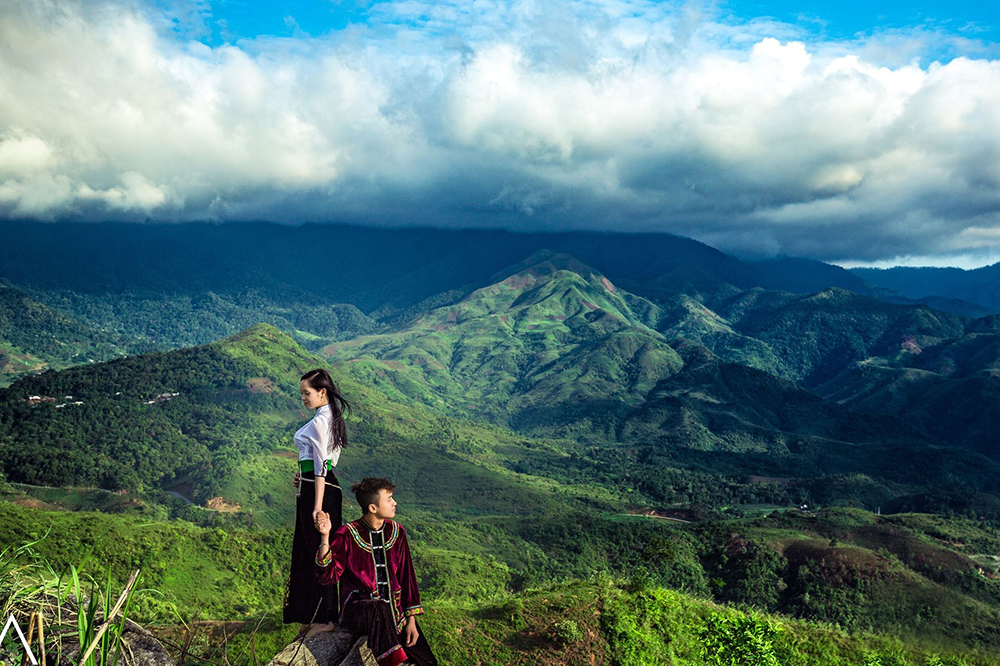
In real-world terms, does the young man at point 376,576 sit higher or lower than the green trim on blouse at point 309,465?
lower

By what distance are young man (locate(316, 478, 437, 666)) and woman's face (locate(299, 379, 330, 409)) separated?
1.04 m

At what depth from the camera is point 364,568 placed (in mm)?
7270

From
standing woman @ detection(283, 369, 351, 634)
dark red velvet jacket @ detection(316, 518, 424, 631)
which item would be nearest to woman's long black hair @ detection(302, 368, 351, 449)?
standing woman @ detection(283, 369, 351, 634)

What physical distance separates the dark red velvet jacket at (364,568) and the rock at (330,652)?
14.3 inches

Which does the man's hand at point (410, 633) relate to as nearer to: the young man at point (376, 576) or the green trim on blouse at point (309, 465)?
the young man at point (376, 576)

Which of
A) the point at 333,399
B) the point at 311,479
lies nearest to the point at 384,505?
the point at 311,479

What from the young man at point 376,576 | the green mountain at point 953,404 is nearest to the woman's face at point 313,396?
the young man at point 376,576

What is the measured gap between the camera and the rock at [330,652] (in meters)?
7.05

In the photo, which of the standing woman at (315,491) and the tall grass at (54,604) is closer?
the tall grass at (54,604)

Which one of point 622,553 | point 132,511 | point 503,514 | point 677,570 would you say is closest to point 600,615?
point 677,570

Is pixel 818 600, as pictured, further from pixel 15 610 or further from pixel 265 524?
pixel 265 524

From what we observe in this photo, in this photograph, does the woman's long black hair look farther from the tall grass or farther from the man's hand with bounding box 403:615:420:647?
the tall grass

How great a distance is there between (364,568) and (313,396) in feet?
6.61

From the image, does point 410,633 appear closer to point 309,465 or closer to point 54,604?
point 309,465
